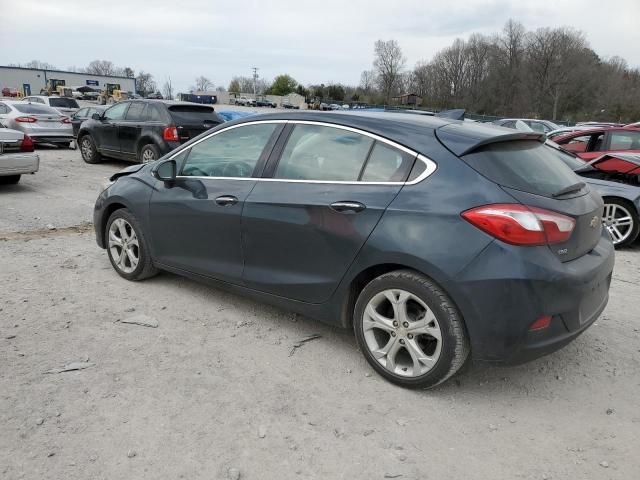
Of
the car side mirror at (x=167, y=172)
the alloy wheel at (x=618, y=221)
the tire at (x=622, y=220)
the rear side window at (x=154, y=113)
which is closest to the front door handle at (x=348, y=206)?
the car side mirror at (x=167, y=172)

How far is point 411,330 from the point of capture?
120 inches

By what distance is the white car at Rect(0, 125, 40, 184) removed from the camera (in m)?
9.10

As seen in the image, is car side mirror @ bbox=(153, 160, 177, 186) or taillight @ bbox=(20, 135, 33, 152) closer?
car side mirror @ bbox=(153, 160, 177, 186)

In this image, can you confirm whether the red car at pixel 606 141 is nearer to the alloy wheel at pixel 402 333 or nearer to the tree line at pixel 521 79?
the alloy wheel at pixel 402 333

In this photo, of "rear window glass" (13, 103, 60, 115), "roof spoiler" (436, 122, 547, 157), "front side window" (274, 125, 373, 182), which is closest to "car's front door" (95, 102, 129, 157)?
"rear window glass" (13, 103, 60, 115)

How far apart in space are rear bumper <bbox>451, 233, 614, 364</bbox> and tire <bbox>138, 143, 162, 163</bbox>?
954 centimetres

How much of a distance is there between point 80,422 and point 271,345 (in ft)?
4.43

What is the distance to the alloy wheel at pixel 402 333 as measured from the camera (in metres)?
3.01

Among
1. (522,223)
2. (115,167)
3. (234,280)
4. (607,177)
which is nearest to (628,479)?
(522,223)

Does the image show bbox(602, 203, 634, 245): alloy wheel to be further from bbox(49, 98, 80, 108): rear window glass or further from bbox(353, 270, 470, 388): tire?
bbox(49, 98, 80, 108): rear window glass

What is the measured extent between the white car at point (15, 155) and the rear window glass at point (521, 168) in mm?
8825

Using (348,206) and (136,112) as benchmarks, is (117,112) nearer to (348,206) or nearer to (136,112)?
(136,112)

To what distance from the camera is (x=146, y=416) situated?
287cm

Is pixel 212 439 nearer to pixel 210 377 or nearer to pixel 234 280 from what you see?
pixel 210 377
